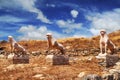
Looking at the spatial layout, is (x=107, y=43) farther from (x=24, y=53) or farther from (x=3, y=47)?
(x=3, y=47)

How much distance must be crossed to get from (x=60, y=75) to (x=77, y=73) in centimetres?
148

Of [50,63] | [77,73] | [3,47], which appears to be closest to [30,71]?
[50,63]

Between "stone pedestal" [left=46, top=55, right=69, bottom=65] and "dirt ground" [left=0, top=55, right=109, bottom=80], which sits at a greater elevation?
"stone pedestal" [left=46, top=55, right=69, bottom=65]

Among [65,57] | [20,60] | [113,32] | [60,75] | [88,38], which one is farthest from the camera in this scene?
[113,32]

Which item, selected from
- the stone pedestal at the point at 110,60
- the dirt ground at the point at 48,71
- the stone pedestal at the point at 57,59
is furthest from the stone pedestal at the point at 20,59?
the stone pedestal at the point at 110,60

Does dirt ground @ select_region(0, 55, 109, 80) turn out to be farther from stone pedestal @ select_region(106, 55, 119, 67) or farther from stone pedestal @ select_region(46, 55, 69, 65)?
stone pedestal @ select_region(106, 55, 119, 67)

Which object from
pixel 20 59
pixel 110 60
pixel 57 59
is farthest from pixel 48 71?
pixel 20 59

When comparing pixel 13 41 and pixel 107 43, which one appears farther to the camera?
pixel 13 41

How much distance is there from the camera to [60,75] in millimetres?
28938

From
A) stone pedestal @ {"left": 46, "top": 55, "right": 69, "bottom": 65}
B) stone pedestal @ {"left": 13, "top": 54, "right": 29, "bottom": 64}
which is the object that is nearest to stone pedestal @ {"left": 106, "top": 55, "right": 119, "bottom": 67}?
stone pedestal @ {"left": 46, "top": 55, "right": 69, "bottom": 65}

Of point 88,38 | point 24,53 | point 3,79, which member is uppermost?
point 88,38

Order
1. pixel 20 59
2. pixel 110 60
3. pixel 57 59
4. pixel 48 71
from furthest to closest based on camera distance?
pixel 20 59
pixel 57 59
pixel 110 60
pixel 48 71

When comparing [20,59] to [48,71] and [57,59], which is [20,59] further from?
[48,71]

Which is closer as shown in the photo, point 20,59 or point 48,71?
point 48,71
